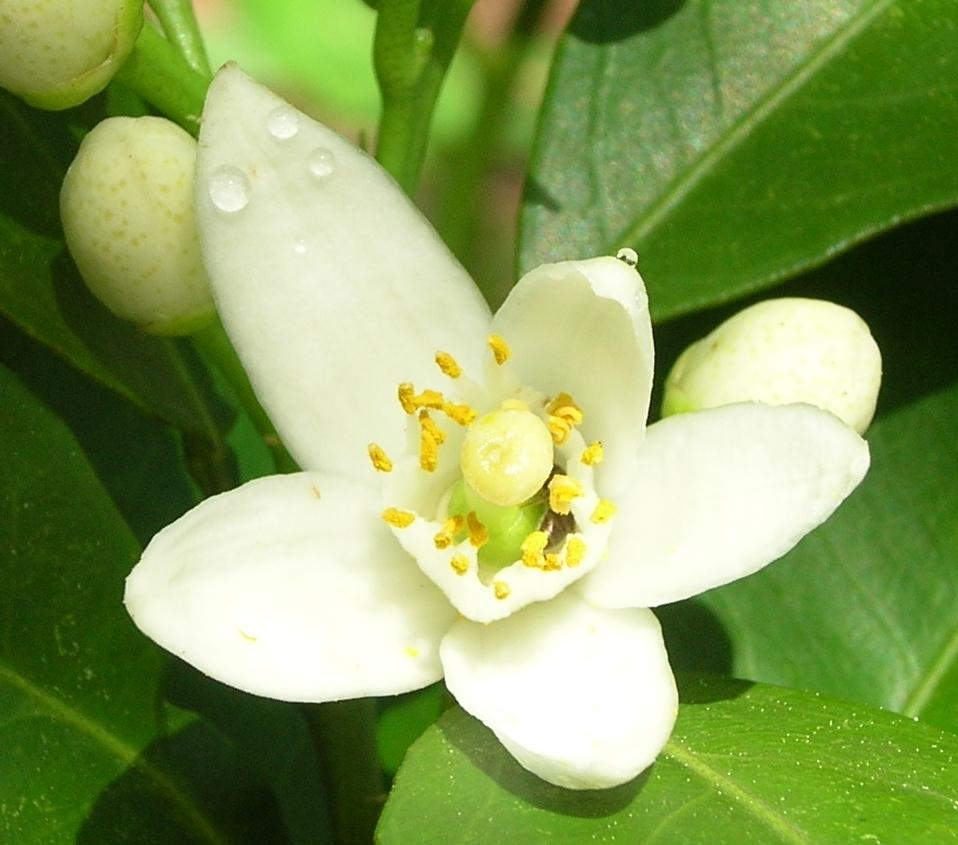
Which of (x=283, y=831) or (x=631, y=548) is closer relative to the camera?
(x=631, y=548)

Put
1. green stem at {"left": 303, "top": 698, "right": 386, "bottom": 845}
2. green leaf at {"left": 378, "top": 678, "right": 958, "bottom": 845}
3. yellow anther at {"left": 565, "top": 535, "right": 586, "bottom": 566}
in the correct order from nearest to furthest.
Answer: green leaf at {"left": 378, "top": 678, "right": 958, "bottom": 845} → yellow anther at {"left": 565, "top": 535, "right": 586, "bottom": 566} → green stem at {"left": 303, "top": 698, "right": 386, "bottom": 845}

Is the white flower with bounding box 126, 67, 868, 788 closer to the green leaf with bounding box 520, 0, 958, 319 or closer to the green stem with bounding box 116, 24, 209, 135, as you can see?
the green stem with bounding box 116, 24, 209, 135

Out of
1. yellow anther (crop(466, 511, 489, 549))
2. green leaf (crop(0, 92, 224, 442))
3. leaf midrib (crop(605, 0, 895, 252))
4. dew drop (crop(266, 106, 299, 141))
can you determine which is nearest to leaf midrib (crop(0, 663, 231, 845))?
green leaf (crop(0, 92, 224, 442))

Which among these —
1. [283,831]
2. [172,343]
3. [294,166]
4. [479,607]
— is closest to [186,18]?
[294,166]

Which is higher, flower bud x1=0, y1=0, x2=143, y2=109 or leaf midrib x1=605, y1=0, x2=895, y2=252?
flower bud x1=0, y1=0, x2=143, y2=109

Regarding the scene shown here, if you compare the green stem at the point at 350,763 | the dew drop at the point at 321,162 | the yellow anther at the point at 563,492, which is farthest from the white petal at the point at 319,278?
the green stem at the point at 350,763

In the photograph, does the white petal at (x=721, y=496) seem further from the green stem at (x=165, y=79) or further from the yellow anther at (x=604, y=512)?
the green stem at (x=165, y=79)

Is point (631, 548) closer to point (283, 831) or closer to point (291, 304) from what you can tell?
point (291, 304)
